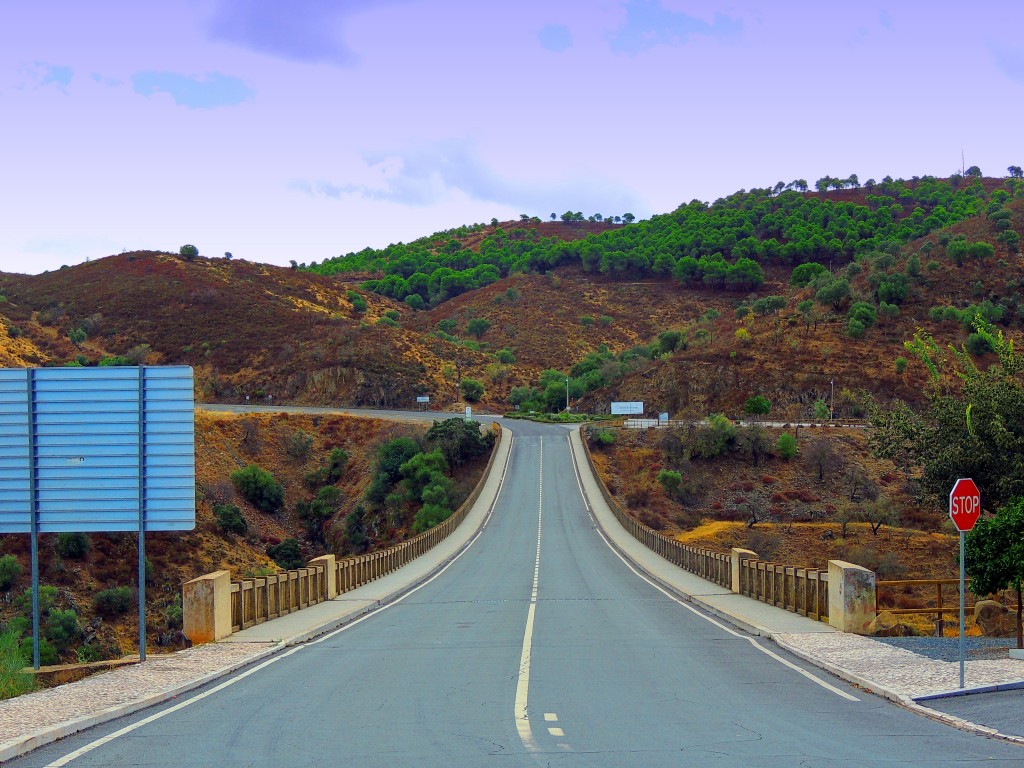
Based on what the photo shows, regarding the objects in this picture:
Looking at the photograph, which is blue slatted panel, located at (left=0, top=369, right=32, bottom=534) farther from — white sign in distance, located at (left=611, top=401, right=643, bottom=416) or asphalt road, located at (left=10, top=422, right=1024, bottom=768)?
white sign in distance, located at (left=611, top=401, right=643, bottom=416)

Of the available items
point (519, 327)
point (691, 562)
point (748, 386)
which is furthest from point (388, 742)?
point (519, 327)

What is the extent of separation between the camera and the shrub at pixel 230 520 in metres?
51.9

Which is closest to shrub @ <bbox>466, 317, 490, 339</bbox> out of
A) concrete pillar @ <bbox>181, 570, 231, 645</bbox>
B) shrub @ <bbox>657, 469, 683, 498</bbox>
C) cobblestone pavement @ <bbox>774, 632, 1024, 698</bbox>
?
shrub @ <bbox>657, 469, 683, 498</bbox>

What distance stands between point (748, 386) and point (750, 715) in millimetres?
86937

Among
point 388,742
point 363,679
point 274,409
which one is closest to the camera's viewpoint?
point 388,742

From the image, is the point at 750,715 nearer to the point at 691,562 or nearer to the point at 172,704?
the point at 172,704

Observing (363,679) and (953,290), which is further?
(953,290)

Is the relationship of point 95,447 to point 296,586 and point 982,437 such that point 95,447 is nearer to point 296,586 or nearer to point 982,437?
point 296,586

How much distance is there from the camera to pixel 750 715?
10.4m

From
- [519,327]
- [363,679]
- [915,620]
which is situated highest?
[519,327]

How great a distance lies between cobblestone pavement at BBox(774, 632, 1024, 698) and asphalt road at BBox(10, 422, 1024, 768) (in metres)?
0.46

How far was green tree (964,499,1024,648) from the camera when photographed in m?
15.3

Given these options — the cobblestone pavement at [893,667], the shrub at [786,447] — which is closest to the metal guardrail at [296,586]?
the cobblestone pavement at [893,667]

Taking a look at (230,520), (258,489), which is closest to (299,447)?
(258,489)
